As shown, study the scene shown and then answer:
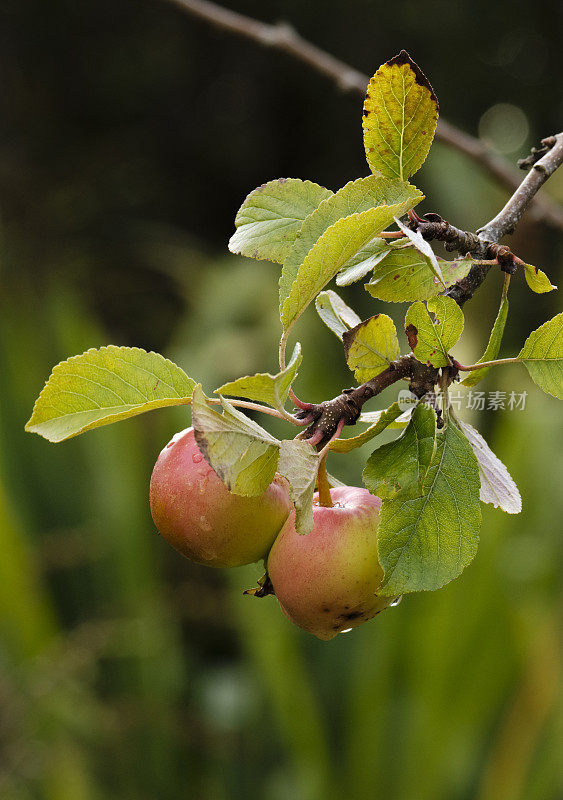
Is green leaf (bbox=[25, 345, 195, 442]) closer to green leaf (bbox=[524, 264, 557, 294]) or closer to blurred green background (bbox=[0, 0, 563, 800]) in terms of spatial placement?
green leaf (bbox=[524, 264, 557, 294])

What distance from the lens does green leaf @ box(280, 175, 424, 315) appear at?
38 centimetres

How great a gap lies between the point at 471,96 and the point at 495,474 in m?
3.14

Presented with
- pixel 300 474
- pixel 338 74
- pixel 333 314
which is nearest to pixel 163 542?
pixel 338 74

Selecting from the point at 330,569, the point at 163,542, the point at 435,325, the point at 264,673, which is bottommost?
the point at 163,542

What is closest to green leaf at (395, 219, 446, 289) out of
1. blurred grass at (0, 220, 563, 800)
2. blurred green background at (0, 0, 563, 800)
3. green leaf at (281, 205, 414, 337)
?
green leaf at (281, 205, 414, 337)

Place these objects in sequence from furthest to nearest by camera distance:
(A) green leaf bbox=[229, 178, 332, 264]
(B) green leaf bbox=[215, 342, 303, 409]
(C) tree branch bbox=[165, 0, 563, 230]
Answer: (C) tree branch bbox=[165, 0, 563, 230], (A) green leaf bbox=[229, 178, 332, 264], (B) green leaf bbox=[215, 342, 303, 409]

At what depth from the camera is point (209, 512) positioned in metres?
0.38

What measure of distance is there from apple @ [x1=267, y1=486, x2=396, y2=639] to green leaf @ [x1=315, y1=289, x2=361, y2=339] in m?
0.11

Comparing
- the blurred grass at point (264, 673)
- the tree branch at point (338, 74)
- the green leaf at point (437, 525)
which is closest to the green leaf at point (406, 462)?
the green leaf at point (437, 525)

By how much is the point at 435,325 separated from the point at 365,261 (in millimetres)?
48

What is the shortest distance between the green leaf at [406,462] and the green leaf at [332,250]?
0.07 m

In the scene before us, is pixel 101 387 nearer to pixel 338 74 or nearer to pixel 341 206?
pixel 341 206

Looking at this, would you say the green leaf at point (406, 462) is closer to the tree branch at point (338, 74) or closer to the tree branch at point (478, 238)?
the tree branch at point (478, 238)

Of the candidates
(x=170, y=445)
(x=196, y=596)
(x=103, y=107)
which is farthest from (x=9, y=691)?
(x=103, y=107)
